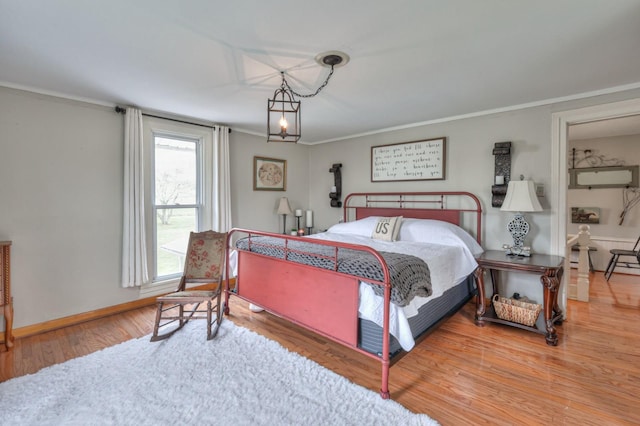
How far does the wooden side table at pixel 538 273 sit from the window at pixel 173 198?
358 cm

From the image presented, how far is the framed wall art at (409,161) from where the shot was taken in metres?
3.87

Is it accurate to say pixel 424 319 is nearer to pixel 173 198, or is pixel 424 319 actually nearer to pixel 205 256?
pixel 205 256

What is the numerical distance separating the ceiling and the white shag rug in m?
2.32

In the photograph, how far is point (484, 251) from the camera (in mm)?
3395

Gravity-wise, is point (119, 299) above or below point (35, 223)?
below

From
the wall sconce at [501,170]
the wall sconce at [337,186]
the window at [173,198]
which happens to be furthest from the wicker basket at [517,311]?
the window at [173,198]

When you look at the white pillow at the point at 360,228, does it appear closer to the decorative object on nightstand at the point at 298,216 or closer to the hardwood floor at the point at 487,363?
the decorative object on nightstand at the point at 298,216

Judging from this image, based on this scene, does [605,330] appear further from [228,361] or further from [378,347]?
[228,361]

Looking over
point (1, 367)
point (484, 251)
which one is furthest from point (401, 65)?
point (1, 367)

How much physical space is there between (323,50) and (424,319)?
2250mm

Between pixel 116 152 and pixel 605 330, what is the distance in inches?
213

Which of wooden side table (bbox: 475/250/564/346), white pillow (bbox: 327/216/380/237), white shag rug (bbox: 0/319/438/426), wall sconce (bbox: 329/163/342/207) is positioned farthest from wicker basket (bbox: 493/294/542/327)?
wall sconce (bbox: 329/163/342/207)

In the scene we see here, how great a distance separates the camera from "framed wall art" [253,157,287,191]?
15.4 ft

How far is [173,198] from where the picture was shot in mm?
3848
